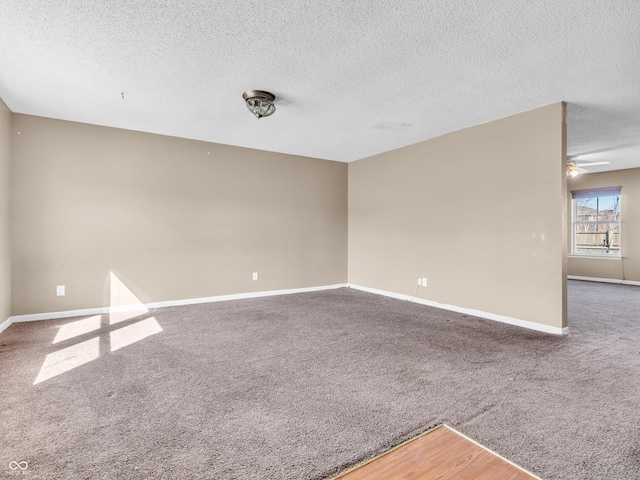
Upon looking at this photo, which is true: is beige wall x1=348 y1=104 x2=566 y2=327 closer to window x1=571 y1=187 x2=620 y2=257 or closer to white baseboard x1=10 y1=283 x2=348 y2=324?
white baseboard x1=10 y1=283 x2=348 y2=324

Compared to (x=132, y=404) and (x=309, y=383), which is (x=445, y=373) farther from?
(x=132, y=404)

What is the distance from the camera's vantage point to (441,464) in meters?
1.20

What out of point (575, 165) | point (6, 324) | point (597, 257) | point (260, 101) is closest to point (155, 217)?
point (6, 324)

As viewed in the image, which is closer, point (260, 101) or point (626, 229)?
point (260, 101)

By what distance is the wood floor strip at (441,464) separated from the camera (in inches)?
43.3

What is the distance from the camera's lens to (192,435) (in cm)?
171

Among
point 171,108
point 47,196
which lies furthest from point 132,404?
point 47,196

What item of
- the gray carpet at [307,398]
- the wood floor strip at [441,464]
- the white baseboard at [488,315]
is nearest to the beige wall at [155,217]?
the gray carpet at [307,398]

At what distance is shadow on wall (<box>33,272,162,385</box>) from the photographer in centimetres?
265

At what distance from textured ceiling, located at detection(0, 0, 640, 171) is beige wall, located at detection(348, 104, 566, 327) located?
1.34 feet

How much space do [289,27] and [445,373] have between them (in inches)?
103

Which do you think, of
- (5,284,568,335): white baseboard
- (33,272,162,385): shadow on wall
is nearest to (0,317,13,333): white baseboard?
(5,284,568,335): white baseboard

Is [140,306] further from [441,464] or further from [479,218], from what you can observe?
[479,218]

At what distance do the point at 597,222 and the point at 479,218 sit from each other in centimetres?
503
